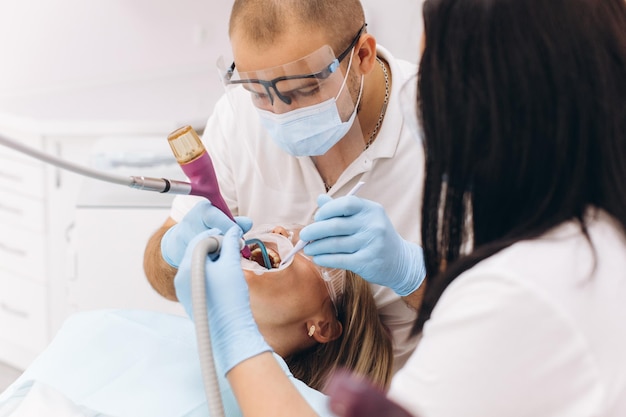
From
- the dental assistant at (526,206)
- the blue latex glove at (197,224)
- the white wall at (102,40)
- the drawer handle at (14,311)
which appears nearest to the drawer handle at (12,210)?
the drawer handle at (14,311)

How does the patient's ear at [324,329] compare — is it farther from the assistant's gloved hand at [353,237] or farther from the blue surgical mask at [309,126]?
the blue surgical mask at [309,126]

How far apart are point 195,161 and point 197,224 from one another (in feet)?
Result: 0.64

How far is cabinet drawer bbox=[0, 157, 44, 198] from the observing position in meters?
2.67

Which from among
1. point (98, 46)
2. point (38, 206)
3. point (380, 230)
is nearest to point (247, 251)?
point (380, 230)

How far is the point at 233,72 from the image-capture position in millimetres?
1560

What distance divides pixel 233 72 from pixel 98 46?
175cm

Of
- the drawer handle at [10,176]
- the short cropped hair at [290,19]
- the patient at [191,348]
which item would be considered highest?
the short cropped hair at [290,19]

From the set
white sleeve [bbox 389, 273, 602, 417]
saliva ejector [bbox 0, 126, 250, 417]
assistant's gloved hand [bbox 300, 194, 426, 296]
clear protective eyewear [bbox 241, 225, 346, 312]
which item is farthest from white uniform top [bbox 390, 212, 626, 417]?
clear protective eyewear [bbox 241, 225, 346, 312]

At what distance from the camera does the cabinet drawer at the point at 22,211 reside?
271 centimetres

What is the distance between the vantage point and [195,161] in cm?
132

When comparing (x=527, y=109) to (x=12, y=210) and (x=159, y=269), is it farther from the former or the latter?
(x=12, y=210)

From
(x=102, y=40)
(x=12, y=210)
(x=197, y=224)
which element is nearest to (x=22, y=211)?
(x=12, y=210)

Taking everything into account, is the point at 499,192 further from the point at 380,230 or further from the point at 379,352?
the point at 379,352

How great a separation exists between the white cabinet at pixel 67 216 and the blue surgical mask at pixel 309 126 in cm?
78
